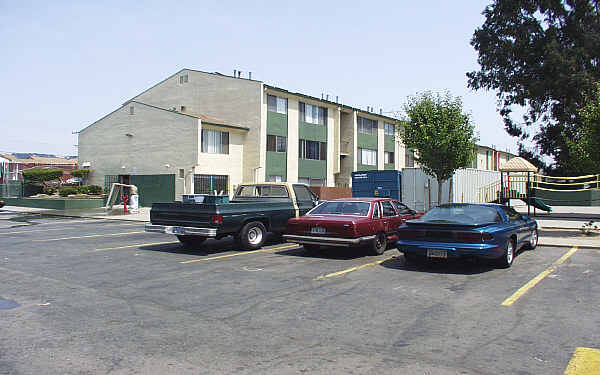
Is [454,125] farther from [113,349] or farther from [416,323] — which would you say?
[113,349]

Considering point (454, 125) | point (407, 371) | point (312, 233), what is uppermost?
point (454, 125)

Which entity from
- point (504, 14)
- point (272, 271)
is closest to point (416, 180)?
point (504, 14)

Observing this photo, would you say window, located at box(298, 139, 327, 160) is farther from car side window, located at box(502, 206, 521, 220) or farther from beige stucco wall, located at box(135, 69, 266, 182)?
car side window, located at box(502, 206, 521, 220)

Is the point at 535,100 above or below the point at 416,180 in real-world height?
above

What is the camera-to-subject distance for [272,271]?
9.20 metres

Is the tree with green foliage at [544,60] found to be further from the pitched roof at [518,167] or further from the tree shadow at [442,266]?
the tree shadow at [442,266]

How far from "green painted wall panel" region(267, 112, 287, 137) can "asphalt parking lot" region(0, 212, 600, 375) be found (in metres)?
25.9

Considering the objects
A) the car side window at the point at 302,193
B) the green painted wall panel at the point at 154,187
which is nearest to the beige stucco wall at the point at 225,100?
the green painted wall panel at the point at 154,187

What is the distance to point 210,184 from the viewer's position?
3375 centimetres

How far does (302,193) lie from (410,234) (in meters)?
5.02

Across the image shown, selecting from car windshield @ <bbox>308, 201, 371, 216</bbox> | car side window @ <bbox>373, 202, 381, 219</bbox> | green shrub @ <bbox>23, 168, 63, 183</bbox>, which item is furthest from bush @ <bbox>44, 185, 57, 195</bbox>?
car side window @ <bbox>373, 202, 381, 219</bbox>

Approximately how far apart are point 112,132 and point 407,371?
38.3m

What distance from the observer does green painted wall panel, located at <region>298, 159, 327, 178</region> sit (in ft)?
128

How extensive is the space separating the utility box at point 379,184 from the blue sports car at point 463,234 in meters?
15.4
